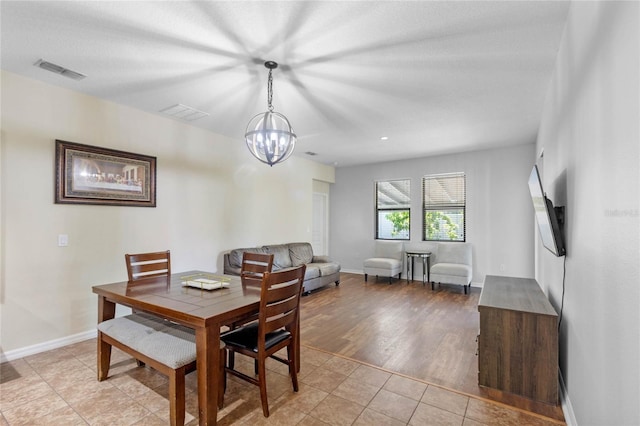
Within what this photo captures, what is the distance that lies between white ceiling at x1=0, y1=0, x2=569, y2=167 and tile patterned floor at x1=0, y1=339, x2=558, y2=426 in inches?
106

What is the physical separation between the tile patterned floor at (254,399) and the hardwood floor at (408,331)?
175mm

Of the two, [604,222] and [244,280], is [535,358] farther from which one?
[244,280]

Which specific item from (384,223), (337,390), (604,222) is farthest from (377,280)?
(604,222)

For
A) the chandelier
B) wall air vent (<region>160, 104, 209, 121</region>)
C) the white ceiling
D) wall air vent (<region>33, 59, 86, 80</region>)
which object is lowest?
the chandelier

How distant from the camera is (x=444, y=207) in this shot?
627cm

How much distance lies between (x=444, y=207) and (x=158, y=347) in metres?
5.75

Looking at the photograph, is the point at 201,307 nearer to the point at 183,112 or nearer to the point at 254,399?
the point at 254,399

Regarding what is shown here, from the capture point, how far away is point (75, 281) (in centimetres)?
323

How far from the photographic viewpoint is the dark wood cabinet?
212 cm

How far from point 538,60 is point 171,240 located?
14.8ft

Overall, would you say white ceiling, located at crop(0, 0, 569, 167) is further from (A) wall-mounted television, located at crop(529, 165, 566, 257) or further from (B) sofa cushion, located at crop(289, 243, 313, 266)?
(B) sofa cushion, located at crop(289, 243, 313, 266)

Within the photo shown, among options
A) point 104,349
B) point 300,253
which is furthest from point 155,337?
point 300,253

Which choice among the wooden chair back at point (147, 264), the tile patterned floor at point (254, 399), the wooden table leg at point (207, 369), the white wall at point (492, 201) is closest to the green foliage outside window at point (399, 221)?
the white wall at point (492, 201)

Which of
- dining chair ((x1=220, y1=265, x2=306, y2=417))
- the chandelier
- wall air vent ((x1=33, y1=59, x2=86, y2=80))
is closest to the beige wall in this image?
wall air vent ((x1=33, y1=59, x2=86, y2=80))
